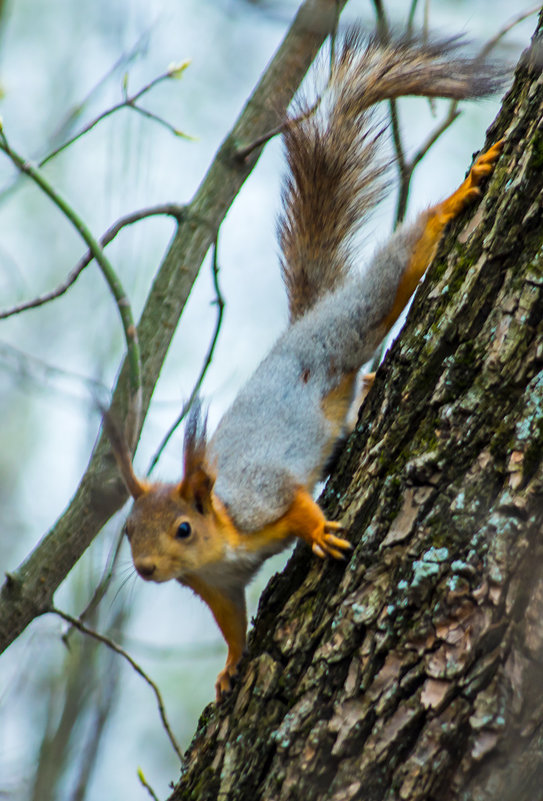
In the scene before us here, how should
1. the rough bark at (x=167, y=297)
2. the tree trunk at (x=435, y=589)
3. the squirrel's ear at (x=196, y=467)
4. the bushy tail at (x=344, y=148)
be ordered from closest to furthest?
the tree trunk at (x=435, y=589)
the rough bark at (x=167, y=297)
the squirrel's ear at (x=196, y=467)
the bushy tail at (x=344, y=148)

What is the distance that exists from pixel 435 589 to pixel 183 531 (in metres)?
1.12

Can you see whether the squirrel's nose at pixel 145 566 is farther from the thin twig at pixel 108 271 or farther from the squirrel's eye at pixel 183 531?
the thin twig at pixel 108 271

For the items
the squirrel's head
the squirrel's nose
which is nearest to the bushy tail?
the squirrel's head

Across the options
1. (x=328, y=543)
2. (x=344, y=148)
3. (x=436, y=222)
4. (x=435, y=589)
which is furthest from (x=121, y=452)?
(x=344, y=148)

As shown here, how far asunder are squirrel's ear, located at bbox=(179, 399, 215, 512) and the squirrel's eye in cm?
10

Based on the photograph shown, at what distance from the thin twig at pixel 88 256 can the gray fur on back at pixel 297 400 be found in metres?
0.66

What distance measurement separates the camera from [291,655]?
1.64 m

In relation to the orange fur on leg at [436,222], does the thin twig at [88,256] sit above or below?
above

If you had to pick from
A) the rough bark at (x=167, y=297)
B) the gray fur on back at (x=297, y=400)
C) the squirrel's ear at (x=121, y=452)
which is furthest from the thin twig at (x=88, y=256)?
the gray fur on back at (x=297, y=400)

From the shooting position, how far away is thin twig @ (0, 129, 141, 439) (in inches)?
74.7

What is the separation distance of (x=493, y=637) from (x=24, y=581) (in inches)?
46.9

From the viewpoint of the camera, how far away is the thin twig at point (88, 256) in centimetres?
208

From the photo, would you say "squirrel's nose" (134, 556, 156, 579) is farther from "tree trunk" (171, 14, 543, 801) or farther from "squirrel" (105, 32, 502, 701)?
"tree trunk" (171, 14, 543, 801)

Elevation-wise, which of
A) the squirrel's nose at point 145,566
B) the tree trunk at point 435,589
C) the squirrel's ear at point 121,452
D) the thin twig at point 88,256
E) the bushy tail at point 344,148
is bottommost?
the tree trunk at point 435,589
